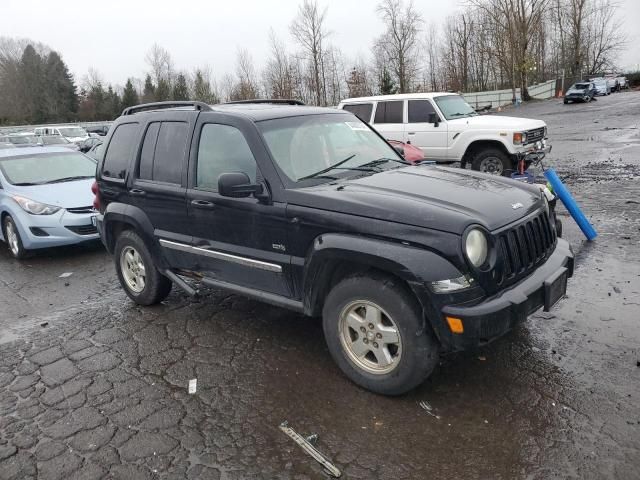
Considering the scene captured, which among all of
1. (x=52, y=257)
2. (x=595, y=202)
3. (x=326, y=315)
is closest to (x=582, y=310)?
(x=326, y=315)

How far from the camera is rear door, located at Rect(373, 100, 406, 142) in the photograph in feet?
38.0

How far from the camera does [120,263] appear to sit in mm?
5598

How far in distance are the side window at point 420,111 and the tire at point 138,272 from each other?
7.58 m

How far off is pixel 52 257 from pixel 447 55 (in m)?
63.0

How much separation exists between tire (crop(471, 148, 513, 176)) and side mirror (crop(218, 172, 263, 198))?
7.57 meters

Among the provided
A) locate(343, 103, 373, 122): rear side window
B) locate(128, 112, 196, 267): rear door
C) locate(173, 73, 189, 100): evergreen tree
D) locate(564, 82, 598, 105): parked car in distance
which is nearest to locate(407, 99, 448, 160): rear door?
locate(343, 103, 373, 122): rear side window

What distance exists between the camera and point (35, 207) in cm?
768

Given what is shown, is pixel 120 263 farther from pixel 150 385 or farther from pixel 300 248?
pixel 300 248

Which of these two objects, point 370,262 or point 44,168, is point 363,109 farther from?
point 370,262

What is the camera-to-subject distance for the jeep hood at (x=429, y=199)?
3.24 metres

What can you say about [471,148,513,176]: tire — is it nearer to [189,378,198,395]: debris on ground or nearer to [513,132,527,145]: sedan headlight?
[513,132,527,145]: sedan headlight

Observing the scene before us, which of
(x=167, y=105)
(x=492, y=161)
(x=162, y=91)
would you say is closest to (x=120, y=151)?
(x=167, y=105)

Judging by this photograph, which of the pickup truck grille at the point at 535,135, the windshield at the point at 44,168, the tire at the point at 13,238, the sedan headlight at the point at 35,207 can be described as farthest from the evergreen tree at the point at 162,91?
the sedan headlight at the point at 35,207

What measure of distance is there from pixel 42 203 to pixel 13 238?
2.78 feet
